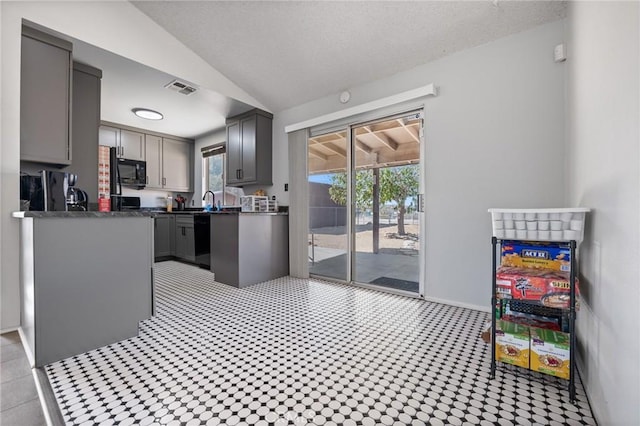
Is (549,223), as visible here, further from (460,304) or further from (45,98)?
(45,98)

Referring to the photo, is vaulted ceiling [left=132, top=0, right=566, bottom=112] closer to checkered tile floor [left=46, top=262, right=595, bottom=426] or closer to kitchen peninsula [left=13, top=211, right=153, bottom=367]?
kitchen peninsula [left=13, top=211, right=153, bottom=367]

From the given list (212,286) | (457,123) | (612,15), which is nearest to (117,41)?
(212,286)

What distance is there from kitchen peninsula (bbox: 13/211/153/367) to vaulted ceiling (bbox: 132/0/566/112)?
83.2 inches

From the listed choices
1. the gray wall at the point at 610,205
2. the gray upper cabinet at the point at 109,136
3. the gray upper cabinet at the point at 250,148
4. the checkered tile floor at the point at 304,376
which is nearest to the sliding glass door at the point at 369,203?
the gray upper cabinet at the point at 250,148

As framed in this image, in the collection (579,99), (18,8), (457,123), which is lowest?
(579,99)

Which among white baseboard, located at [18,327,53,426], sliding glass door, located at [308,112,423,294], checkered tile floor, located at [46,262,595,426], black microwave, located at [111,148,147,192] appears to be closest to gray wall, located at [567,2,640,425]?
checkered tile floor, located at [46,262,595,426]

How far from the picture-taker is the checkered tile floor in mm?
1208

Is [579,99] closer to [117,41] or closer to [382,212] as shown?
[382,212]

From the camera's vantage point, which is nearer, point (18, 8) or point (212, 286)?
point (18, 8)

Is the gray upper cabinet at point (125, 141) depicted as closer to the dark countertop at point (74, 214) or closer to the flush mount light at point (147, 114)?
the flush mount light at point (147, 114)

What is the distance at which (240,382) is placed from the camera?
144 centimetres

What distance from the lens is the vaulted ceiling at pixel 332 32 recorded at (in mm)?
2221

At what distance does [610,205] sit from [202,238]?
14.5 feet

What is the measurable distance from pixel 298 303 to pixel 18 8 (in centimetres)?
337
